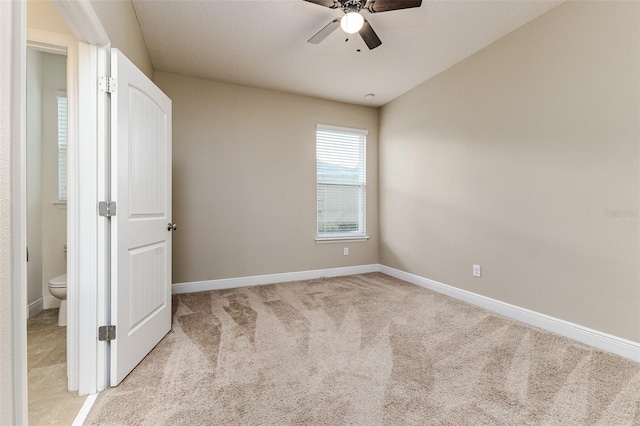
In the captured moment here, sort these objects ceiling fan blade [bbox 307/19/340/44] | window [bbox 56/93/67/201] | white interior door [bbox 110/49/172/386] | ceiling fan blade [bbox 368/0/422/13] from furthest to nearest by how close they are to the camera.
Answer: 1. window [bbox 56/93/67/201]
2. ceiling fan blade [bbox 307/19/340/44]
3. ceiling fan blade [bbox 368/0/422/13]
4. white interior door [bbox 110/49/172/386]

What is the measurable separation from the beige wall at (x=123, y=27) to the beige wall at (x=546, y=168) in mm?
3157

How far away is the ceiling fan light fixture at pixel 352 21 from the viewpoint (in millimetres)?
2002

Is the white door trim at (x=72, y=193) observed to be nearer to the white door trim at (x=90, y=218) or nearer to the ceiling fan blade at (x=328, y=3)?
the white door trim at (x=90, y=218)

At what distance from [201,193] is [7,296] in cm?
281

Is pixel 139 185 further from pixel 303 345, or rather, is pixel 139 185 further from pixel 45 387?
pixel 303 345

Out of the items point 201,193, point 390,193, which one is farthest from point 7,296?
point 390,193

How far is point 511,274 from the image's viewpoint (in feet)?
8.65

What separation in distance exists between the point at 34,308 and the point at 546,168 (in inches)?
193

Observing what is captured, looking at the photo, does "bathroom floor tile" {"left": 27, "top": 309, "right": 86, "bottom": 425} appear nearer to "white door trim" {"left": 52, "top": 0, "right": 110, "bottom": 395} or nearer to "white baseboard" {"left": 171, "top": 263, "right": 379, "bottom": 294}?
"white door trim" {"left": 52, "top": 0, "right": 110, "bottom": 395}

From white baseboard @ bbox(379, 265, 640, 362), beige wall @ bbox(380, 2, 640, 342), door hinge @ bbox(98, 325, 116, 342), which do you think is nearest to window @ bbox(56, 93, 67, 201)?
door hinge @ bbox(98, 325, 116, 342)

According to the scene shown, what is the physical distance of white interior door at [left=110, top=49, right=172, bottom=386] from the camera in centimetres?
165

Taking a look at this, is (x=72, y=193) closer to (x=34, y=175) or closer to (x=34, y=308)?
(x=34, y=175)

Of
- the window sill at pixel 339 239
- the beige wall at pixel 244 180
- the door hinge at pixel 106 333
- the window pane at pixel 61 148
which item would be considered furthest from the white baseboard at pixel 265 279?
the door hinge at pixel 106 333

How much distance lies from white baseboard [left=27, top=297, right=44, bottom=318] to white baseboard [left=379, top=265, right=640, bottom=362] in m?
4.21
